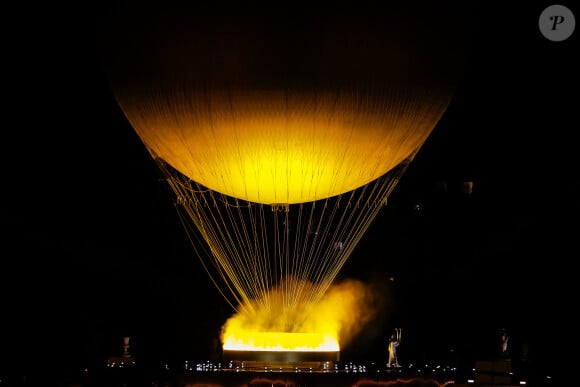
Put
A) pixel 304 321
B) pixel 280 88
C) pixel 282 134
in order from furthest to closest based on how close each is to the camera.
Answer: pixel 304 321
pixel 282 134
pixel 280 88

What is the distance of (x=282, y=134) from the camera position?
1569cm

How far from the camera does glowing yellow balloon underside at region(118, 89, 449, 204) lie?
15.2 m

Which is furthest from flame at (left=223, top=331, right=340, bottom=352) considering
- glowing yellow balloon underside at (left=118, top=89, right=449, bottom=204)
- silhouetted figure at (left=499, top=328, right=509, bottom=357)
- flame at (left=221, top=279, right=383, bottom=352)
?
silhouetted figure at (left=499, top=328, right=509, bottom=357)

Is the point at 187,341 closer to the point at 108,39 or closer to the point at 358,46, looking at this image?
the point at 108,39

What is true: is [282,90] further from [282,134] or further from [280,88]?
[282,134]

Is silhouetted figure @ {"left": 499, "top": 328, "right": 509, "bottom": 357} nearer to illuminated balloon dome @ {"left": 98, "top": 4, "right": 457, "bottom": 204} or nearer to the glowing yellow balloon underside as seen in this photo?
the glowing yellow balloon underside

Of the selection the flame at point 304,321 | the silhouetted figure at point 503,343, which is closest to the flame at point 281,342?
the flame at point 304,321

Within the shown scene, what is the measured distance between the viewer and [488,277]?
21.3 metres

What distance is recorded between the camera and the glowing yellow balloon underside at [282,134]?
599 inches

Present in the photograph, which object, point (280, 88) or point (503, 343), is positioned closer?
point (280, 88)

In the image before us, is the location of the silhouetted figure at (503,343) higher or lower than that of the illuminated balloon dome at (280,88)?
lower

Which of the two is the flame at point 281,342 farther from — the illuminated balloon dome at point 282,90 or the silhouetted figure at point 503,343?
the silhouetted figure at point 503,343

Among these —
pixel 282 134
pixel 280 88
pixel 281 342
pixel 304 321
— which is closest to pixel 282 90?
pixel 280 88

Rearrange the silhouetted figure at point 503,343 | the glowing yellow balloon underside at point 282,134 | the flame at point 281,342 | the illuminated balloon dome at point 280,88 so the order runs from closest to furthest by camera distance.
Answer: the illuminated balloon dome at point 280,88
the glowing yellow balloon underside at point 282,134
the flame at point 281,342
the silhouetted figure at point 503,343
